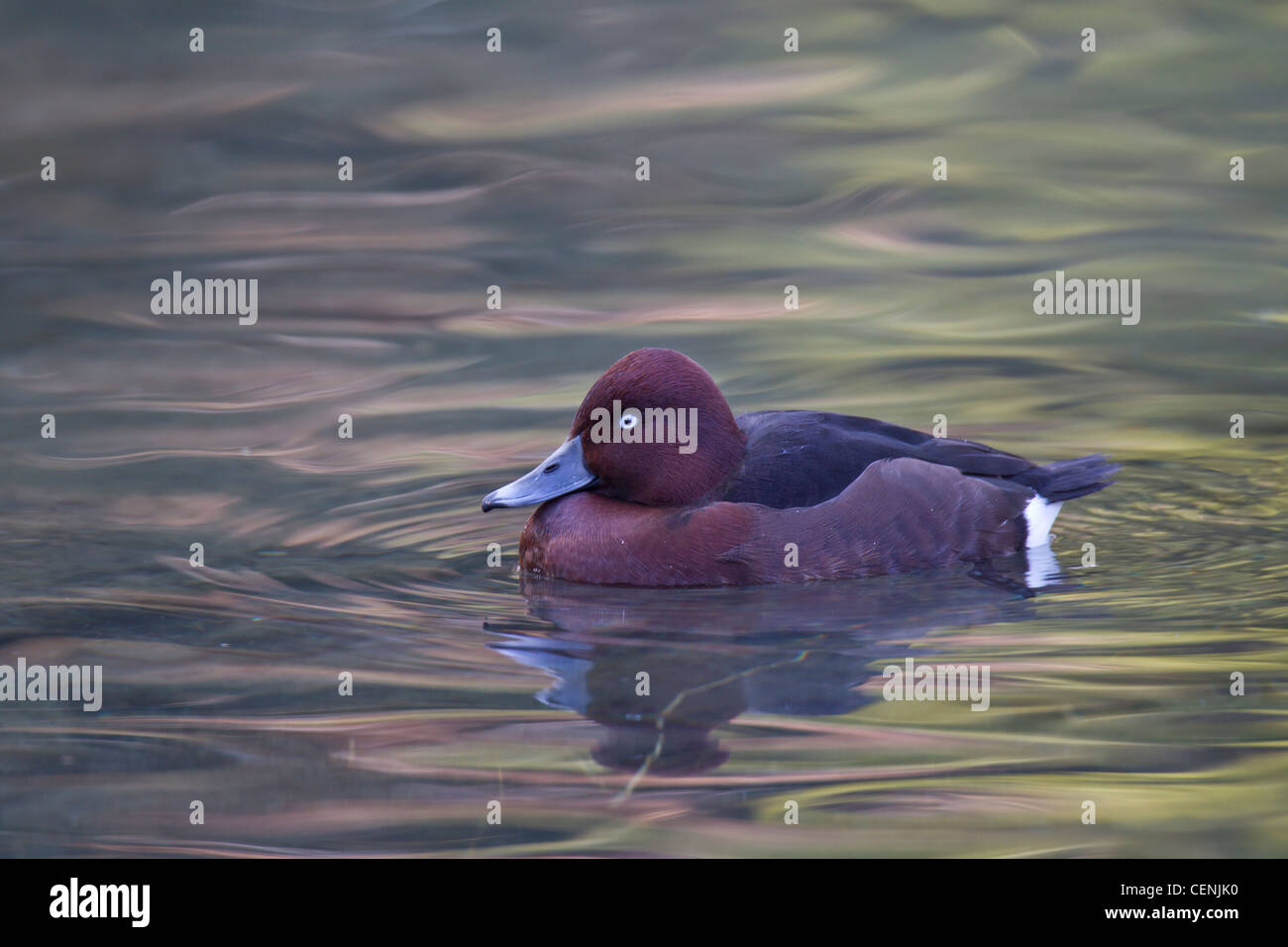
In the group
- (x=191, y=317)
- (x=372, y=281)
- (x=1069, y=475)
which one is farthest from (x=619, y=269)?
(x=1069, y=475)

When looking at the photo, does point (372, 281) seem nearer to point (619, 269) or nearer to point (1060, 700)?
point (619, 269)

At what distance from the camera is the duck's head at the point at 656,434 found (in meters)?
7.52

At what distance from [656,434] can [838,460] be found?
79cm

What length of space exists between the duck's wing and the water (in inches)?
10.1

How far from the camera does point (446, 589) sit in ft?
24.5

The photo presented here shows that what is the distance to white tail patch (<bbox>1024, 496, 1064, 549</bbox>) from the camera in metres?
8.04

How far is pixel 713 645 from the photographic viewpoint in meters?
6.69
